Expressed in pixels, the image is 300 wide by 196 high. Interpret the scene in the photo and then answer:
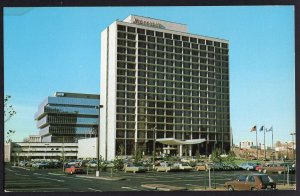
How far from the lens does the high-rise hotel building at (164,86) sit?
149 ft

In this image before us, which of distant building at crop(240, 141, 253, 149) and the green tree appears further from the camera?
the green tree

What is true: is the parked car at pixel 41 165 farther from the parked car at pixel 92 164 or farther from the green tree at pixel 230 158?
the green tree at pixel 230 158

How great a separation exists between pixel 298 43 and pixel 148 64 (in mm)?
29001

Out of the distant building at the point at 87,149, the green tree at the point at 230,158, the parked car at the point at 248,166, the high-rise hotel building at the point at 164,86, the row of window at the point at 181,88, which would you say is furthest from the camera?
the distant building at the point at 87,149

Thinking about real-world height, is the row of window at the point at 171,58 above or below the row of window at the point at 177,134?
above

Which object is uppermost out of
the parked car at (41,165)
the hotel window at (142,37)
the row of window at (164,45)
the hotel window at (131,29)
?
the hotel window at (131,29)

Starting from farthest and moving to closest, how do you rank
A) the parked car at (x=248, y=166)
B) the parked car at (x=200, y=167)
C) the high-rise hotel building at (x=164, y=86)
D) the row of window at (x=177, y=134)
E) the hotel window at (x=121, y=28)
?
1. the hotel window at (x=121, y=28)
2. the row of window at (x=177, y=134)
3. the high-rise hotel building at (x=164, y=86)
4. the parked car at (x=200, y=167)
5. the parked car at (x=248, y=166)

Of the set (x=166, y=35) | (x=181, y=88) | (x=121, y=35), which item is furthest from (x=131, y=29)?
(x=181, y=88)

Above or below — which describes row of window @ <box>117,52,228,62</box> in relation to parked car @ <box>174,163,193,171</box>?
above

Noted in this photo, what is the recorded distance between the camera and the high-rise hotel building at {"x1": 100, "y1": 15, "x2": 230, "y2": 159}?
45281 mm

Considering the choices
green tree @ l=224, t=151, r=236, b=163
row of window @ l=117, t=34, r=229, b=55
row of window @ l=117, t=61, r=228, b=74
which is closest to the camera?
green tree @ l=224, t=151, r=236, b=163

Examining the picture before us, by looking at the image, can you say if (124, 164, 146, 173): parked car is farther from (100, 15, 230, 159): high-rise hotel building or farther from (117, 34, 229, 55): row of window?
(117, 34, 229, 55): row of window

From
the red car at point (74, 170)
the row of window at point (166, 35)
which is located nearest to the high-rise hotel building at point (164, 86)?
the row of window at point (166, 35)

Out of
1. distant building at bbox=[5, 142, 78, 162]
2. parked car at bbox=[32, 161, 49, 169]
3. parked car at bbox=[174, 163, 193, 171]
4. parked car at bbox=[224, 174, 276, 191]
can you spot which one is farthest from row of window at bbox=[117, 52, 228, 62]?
parked car at bbox=[224, 174, 276, 191]
